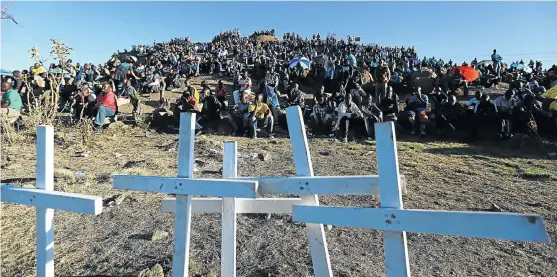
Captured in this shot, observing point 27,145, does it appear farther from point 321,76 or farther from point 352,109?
point 321,76

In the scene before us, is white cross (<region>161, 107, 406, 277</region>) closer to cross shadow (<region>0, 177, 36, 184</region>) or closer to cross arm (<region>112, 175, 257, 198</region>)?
cross arm (<region>112, 175, 257, 198</region>)

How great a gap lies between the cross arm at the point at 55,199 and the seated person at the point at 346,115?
25.5ft

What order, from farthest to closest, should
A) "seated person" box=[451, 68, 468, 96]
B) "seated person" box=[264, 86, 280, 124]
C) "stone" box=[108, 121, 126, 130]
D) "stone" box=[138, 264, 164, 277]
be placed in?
"seated person" box=[451, 68, 468, 96], "seated person" box=[264, 86, 280, 124], "stone" box=[108, 121, 126, 130], "stone" box=[138, 264, 164, 277]

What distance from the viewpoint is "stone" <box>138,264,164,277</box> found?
9.26ft

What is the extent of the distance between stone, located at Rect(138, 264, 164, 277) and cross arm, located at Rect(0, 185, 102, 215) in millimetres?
998

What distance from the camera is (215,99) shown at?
36.6ft

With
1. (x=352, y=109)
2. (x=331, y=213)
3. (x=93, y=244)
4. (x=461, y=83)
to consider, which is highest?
(x=461, y=83)

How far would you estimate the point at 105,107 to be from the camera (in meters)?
9.68

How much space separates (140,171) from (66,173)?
39.0 inches

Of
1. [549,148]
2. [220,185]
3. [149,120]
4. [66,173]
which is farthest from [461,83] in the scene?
[220,185]

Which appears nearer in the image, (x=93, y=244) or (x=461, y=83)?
(x=93, y=244)

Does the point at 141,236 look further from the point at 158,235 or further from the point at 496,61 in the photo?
the point at 496,61

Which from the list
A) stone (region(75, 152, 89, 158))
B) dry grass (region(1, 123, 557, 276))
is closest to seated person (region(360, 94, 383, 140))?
dry grass (region(1, 123, 557, 276))

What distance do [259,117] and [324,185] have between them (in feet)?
26.6
